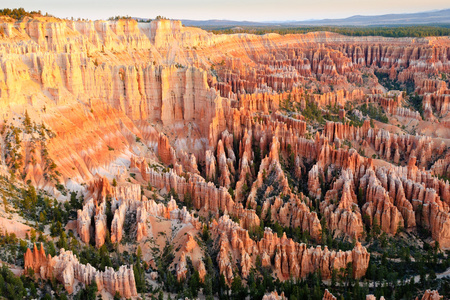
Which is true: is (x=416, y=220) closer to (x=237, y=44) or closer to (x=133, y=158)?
(x=133, y=158)

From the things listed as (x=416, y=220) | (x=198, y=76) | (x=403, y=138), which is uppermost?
(x=198, y=76)

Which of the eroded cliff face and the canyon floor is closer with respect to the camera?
the eroded cliff face

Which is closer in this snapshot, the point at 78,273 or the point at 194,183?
the point at 78,273

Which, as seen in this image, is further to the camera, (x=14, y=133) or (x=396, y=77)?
(x=396, y=77)

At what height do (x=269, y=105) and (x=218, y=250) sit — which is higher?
(x=269, y=105)

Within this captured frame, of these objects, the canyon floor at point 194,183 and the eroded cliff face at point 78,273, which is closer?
the eroded cliff face at point 78,273

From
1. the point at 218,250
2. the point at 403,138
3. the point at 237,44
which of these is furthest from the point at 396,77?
the point at 218,250

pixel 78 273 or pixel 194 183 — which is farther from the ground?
pixel 194 183

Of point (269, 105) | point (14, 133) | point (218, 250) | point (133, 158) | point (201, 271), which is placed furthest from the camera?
point (269, 105)
